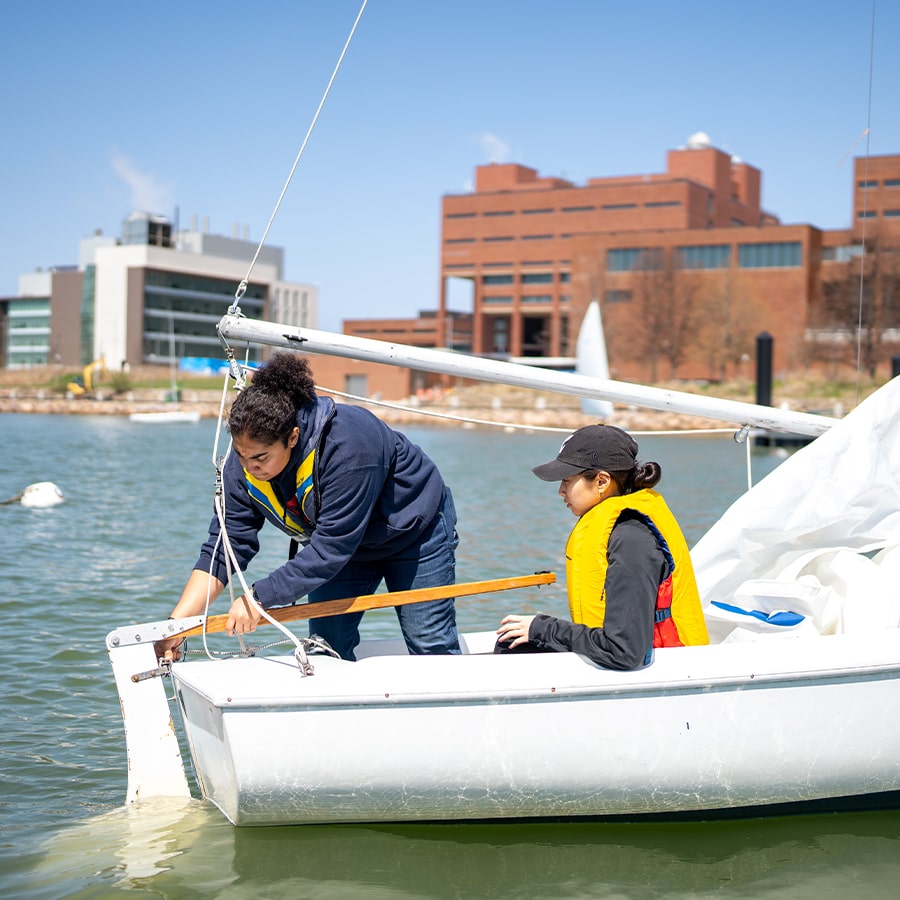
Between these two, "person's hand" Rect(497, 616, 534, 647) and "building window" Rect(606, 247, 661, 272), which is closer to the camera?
"person's hand" Rect(497, 616, 534, 647)

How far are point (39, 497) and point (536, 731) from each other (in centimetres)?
1278

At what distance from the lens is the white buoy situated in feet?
48.3

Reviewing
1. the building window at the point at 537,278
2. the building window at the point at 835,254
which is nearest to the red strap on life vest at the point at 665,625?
the building window at the point at 835,254

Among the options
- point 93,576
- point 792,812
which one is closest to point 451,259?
point 93,576

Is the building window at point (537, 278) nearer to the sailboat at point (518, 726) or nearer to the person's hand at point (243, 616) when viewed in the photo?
the sailboat at point (518, 726)

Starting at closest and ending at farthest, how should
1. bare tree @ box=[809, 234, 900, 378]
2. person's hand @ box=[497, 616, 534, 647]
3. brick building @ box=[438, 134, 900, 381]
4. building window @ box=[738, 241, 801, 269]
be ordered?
person's hand @ box=[497, 616, 534, 647]
bare tree @ box=[809, 234, 900, 378]
brick building @ box=[438, 134, 900, 381]
building window @ box=[738, 241, 801, 269]

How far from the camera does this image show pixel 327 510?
11.1 feet

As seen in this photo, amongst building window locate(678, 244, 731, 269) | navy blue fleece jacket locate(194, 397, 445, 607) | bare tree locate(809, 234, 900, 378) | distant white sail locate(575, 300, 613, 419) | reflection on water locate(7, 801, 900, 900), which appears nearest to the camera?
navy blue fleece jacket locate(194, 397, 445, 607)

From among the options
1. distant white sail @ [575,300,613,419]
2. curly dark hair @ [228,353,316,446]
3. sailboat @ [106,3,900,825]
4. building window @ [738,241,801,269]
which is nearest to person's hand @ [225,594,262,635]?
sailboat @ [106,3,900,825]

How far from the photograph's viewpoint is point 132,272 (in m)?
96.0

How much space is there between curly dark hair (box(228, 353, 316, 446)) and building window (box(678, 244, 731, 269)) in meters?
65.9

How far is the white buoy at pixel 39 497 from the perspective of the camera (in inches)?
579

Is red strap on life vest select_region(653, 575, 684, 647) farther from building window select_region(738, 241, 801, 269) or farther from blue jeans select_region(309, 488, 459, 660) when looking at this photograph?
building window select_region(738, 241, 801, 269)

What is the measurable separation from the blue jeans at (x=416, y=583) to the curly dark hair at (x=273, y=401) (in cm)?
64
